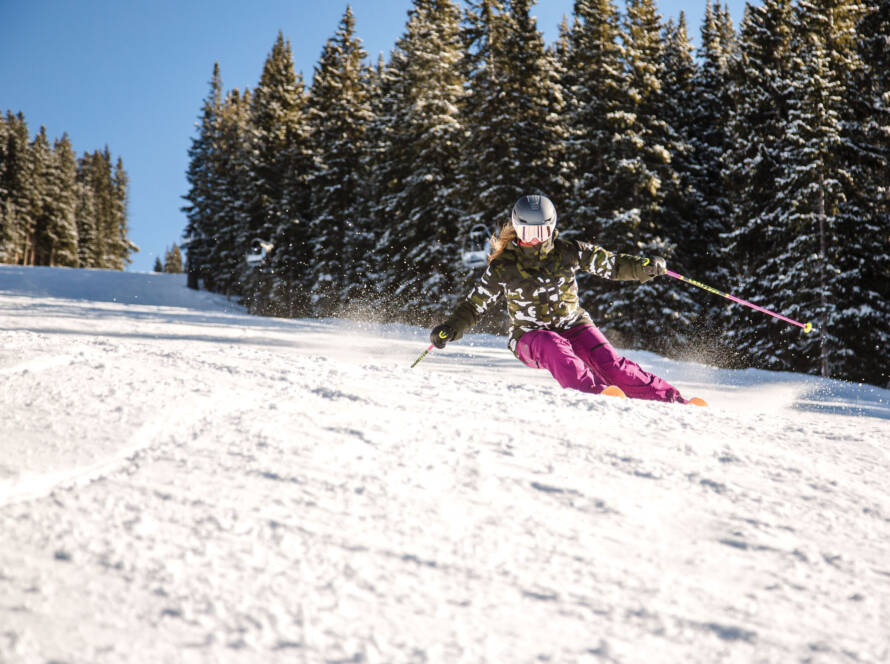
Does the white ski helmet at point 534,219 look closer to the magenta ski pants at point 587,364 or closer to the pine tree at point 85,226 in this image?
the magenta ski pants at point 587,364

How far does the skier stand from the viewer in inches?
190

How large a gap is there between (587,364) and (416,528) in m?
3.39

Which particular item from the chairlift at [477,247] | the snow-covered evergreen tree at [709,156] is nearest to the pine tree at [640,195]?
the snow-covered evergreen tree at [709,156]

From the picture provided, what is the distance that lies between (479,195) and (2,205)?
168 feet

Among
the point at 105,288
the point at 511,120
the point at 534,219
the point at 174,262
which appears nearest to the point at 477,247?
the point at 511,120

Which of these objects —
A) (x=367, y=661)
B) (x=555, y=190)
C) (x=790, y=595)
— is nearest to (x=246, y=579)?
(x=367, y=661)

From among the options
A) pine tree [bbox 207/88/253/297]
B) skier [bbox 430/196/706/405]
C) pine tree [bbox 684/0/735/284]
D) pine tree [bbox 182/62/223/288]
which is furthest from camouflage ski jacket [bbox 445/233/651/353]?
pine tree [bbox 182/62/223/288]

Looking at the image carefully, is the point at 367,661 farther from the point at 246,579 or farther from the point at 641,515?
the point at 641,515

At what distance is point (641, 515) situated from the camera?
215 centimetres

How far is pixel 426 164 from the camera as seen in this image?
22406mm

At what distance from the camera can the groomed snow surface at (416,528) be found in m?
1.43

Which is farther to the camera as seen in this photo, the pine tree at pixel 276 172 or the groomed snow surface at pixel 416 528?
the pine tree at pixel 276 172

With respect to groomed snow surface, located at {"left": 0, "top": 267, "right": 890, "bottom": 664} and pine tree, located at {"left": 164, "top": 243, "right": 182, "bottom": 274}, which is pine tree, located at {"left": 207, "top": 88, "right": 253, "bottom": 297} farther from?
pine tree, located at {"left": 164, "top": 243, "right": 182, "bottom": 274}

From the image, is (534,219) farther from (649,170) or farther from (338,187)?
(338,187)
